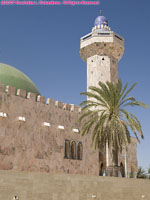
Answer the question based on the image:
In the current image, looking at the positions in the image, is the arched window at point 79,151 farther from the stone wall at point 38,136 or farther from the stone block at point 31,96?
the stone block at point 31,96

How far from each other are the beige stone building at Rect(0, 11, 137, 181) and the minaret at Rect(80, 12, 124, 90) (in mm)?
6200

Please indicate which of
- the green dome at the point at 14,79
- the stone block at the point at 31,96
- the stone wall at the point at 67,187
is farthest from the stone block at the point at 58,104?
the stone wall at the point at 67,187

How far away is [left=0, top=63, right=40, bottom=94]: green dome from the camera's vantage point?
67.2 ft

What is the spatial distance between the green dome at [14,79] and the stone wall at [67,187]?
32.4 ft

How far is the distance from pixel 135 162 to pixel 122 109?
1090cm

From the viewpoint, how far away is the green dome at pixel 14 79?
2050cm

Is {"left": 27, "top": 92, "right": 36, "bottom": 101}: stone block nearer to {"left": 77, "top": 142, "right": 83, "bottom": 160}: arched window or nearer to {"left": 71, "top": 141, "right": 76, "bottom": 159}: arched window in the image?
{"left": 71, "top": 141, "right": 76, "bottom": 159}: arched window

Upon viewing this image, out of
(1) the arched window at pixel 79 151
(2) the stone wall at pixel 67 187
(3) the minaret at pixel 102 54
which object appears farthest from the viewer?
(3) the minaret at pixel 102 54

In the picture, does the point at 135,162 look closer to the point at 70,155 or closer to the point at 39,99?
the point at 70,155

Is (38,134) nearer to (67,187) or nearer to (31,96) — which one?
(31,96)

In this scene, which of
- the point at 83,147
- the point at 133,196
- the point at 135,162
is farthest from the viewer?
the point at 135,162

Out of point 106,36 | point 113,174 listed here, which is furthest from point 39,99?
point 106,36

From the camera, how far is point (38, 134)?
19.0 metres

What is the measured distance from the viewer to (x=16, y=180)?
11.5m
